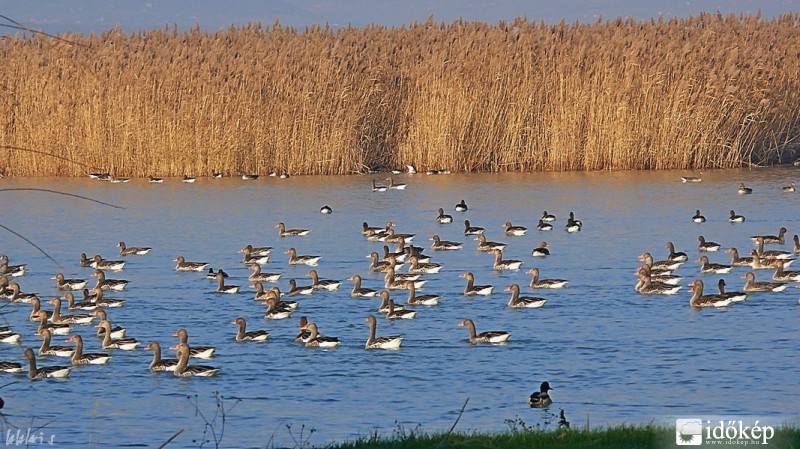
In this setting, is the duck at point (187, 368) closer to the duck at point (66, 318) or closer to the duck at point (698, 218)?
the duck at point (66, 318)

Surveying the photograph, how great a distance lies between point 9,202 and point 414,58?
13.0 meters

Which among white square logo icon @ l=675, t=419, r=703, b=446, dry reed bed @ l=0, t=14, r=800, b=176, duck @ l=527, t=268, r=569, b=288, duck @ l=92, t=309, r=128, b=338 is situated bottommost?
duck @ l=92, t=309, r=128, b=338

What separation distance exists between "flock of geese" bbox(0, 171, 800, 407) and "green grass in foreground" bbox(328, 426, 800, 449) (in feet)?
10.0

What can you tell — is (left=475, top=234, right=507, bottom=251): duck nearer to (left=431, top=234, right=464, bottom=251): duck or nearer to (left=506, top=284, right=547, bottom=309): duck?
(left=431, top=234, right=464, bottom=251): duck

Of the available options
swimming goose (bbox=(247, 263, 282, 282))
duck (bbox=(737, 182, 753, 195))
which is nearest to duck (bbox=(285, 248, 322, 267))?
swimming goose (bbox=(247, 263, 282, 282))

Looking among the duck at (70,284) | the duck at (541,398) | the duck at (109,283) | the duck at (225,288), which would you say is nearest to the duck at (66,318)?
the duck at (109,283)

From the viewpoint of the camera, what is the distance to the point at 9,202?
103 ft

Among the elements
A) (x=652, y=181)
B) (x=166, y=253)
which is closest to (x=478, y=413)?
(x=166, y=253)

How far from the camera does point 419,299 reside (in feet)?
59.5

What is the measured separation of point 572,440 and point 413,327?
8.28 meters

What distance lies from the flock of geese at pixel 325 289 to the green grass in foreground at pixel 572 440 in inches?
121

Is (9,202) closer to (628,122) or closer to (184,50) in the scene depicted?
(184,50)

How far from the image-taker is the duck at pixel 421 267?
21008 millimetres

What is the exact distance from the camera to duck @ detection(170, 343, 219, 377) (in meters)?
13.8
